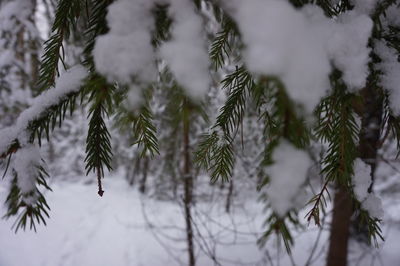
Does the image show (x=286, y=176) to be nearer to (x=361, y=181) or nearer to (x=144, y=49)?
(x=144, y=49)

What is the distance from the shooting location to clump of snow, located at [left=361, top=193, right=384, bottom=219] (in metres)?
0.75

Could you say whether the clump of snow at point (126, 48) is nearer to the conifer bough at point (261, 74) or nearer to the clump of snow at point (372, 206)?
the conifer bough at point (261, 74)

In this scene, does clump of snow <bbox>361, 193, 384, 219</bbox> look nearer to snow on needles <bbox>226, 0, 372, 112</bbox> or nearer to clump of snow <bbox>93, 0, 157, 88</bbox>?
snow on needles <bbox>226, 0, 372, 112</bbox>

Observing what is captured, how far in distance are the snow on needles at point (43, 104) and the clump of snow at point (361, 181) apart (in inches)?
33.2

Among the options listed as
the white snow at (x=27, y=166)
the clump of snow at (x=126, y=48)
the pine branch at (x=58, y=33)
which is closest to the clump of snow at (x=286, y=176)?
the clump of snow at (x=126, y=48)

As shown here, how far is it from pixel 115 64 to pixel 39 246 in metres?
6.11

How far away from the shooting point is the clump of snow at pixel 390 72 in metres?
0.71

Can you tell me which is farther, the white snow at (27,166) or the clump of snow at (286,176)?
the white snow at (27,166)

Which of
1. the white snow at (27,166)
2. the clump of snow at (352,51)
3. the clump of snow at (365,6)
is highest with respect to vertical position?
the clump of snow at (365,6)

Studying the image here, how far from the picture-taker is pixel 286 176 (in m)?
0.41

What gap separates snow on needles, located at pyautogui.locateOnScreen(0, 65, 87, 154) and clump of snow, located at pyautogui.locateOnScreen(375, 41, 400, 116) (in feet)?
2.69

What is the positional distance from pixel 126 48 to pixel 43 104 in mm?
313

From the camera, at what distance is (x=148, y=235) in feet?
18.9

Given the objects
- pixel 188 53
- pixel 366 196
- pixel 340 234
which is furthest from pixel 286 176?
pixel 340 234
